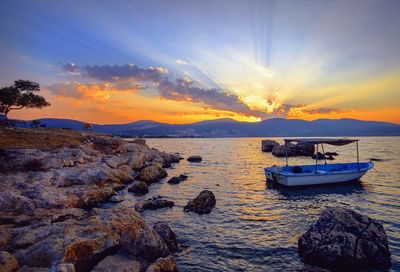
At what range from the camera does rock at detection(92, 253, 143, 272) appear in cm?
935

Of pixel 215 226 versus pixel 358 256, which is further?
pixel 215 226

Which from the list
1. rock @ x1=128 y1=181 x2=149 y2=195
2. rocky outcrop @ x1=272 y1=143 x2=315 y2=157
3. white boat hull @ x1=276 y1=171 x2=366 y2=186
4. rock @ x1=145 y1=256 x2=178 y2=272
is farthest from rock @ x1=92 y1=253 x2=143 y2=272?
rocky outcrop @ x1=272 y1=143 x2=315 y2=157

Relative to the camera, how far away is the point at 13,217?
603 inches

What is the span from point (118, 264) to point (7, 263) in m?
3.59

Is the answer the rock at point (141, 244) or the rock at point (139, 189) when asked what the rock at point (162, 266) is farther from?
the rock at point (139, 189)

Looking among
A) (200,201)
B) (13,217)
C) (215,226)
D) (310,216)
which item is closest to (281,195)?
(310,216)

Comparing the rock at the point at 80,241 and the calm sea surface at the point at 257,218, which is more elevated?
the rock at the point at 80,241

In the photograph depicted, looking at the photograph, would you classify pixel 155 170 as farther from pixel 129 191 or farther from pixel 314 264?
pixel 314 264

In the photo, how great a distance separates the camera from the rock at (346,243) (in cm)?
1163

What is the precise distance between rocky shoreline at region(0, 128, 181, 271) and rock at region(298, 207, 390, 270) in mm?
6766

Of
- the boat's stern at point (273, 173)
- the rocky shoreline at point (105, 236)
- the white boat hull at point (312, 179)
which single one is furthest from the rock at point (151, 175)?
the white boat hull at point (312, 179)

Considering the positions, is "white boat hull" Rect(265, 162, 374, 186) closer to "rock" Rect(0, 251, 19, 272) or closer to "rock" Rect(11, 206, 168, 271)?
"rock" Rect(11, 206, 168, 271)

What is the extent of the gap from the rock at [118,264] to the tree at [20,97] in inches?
2385

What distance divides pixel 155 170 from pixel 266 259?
25512 millimetres
